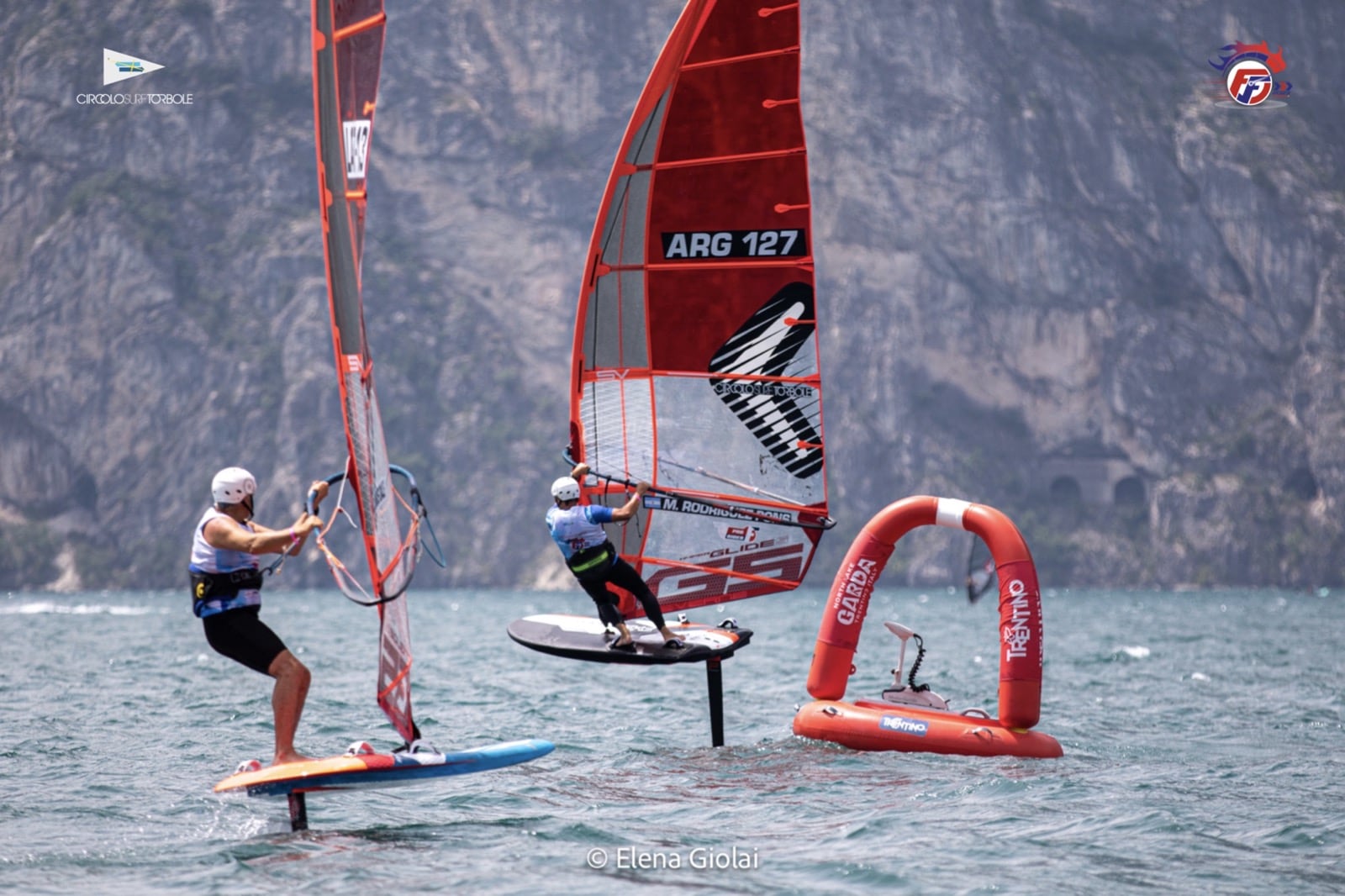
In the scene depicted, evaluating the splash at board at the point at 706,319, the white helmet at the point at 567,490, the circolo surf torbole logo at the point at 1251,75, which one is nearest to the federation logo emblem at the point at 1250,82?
the circolo surf torbole logo at the point at 1251,75

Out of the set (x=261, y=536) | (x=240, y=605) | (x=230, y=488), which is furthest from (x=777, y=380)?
(x=261, y=536)

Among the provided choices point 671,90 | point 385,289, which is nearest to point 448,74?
point 385,289

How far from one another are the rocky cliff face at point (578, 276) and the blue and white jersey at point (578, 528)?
89672 mm

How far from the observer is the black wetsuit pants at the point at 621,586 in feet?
43.7

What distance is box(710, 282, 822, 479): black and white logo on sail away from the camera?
15742 mm

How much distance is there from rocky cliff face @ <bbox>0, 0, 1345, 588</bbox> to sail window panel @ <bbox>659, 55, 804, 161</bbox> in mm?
87474

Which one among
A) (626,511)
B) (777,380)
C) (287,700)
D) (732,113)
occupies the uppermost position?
(732,113)

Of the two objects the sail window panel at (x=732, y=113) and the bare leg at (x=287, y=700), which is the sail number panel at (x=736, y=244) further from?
the bare leg at (x=287, y=700)

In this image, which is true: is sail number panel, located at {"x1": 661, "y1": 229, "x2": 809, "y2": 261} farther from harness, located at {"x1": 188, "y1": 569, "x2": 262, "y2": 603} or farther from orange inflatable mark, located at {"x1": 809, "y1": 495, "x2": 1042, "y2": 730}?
harness, located at {"x1": 188, "y1": 569, "x2": 262, "y2": 603}

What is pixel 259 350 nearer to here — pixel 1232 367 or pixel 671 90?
pixel 1232 367

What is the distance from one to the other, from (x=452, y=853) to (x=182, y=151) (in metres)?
111

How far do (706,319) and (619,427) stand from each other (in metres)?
1.48

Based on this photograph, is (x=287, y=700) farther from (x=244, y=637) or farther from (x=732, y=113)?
(x=732, y=113)

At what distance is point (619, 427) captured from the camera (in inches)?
601
